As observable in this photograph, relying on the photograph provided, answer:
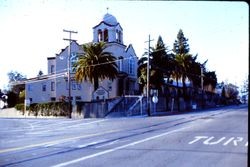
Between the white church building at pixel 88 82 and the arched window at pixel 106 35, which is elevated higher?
the arched window at pixel 106 35

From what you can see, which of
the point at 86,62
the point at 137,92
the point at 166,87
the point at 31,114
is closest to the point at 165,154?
the point at 86,62

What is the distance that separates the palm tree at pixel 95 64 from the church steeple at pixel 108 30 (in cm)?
786

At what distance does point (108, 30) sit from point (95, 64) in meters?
10.2

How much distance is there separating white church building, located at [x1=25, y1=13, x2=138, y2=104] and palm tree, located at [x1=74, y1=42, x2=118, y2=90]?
5.29 m

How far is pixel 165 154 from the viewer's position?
1209cm

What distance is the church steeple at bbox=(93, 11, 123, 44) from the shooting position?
57.9m

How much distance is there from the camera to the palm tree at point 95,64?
49406 mm

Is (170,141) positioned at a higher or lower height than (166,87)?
lower

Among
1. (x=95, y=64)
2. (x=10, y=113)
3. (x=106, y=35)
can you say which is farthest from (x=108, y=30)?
(x=10, y=113)

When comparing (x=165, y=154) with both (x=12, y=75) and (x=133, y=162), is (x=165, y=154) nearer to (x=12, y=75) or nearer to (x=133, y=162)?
(x=133, y=162)

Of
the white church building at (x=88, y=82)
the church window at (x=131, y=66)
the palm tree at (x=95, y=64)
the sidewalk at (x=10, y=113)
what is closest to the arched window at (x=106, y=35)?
the white church building at (x=88, y=82)

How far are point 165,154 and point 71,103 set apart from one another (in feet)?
116

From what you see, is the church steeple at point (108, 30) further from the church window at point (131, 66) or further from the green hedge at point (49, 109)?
the green hedge at point (49, 109)

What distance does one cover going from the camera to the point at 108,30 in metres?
58.1
